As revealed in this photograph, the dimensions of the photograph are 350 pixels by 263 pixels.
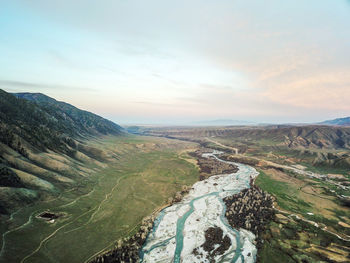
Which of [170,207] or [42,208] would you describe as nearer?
[42,208]

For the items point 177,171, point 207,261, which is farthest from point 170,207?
point 177,171

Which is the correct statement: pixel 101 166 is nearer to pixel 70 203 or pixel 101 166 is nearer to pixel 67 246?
pixel 70 203

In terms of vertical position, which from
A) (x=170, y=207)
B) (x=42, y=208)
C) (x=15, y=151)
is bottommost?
(x=170, y=207)

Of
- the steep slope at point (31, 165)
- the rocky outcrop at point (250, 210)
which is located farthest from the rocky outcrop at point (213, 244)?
the steep slope at point (31, 165)

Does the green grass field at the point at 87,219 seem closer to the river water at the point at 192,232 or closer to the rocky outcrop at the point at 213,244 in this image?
the river water at the point at 192,232

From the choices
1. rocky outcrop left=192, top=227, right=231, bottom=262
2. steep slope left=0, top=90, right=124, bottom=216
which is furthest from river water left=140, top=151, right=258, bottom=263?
steep slope left=0, top=90, right=124, bottom=216

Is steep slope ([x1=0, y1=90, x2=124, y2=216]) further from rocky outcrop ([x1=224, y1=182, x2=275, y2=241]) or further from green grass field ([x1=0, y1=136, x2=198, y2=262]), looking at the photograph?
rocky outcrop ([x1=224, y1=182, x2=275, y2=241])
